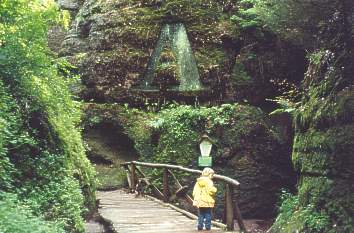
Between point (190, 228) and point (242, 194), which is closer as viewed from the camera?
point (190, 228)

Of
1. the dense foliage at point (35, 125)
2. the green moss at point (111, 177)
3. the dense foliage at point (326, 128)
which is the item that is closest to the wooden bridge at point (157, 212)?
the dense foliage at point (35, 125)

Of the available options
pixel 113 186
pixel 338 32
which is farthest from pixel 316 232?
pixel 113 186

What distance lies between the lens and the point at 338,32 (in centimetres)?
919

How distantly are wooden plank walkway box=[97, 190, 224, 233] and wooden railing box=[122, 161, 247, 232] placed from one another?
0.37 m

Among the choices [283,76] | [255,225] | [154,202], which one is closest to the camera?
[154,202]

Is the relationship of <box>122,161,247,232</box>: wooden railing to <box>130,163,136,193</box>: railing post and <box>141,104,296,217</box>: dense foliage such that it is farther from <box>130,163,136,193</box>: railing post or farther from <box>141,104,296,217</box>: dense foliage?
<box>141,104,296,217</box>: dense foliage

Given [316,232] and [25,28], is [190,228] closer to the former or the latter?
[316,232]

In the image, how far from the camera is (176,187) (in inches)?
583

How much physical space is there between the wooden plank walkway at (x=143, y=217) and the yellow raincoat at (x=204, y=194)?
1.75ft

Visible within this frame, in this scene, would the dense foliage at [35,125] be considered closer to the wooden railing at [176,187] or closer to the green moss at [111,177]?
the wooden railing at [176,187]

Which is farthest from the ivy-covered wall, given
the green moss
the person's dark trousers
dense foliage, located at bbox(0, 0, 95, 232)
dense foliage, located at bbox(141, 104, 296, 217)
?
the green moss

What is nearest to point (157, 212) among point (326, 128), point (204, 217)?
point (204, 217)

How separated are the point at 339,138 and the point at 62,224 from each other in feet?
17.2

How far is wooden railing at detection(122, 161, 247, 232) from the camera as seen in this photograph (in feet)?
27.7
